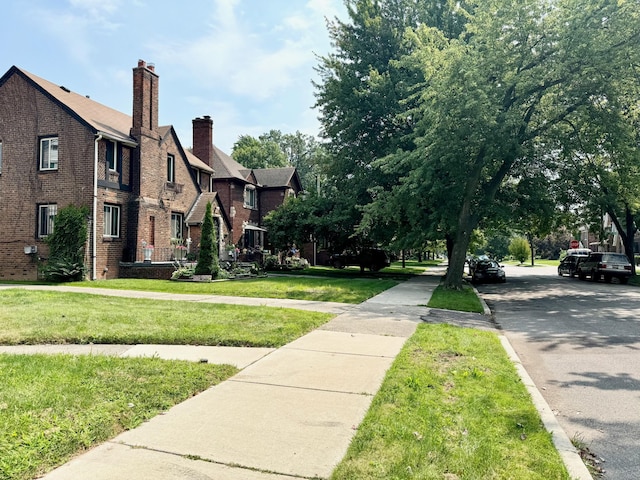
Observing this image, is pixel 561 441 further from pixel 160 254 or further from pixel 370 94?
pixel 370 94

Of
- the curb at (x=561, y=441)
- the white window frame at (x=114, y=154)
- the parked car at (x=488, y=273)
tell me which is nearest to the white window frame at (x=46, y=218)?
the white window frame at (x=114, y=154)

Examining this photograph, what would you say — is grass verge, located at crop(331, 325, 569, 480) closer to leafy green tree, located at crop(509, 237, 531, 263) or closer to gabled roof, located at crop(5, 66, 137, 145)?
gabled roof, located at crop(5, 66, 137, 145)

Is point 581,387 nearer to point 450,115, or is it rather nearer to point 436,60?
point 450,115

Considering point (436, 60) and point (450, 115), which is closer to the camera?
point (450, 115)

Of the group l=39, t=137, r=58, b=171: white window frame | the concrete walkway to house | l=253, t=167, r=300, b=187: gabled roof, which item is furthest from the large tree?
l=253, t=167, r=300, b=187: gabled roof

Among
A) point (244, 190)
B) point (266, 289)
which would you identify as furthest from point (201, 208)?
point (266, 289)

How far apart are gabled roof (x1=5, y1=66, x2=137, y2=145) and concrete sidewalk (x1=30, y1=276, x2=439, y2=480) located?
16.9 meters

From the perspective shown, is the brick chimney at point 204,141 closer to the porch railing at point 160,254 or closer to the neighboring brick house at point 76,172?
the neighboring brick house at point 76,172

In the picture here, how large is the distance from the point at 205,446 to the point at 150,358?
279 centimetres

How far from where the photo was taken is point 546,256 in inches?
3538

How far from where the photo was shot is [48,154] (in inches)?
828

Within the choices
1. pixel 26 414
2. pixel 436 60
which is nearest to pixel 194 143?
pixel 436 60

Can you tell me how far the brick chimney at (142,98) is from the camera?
22359 millimetres

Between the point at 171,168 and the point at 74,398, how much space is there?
22.4 metres
